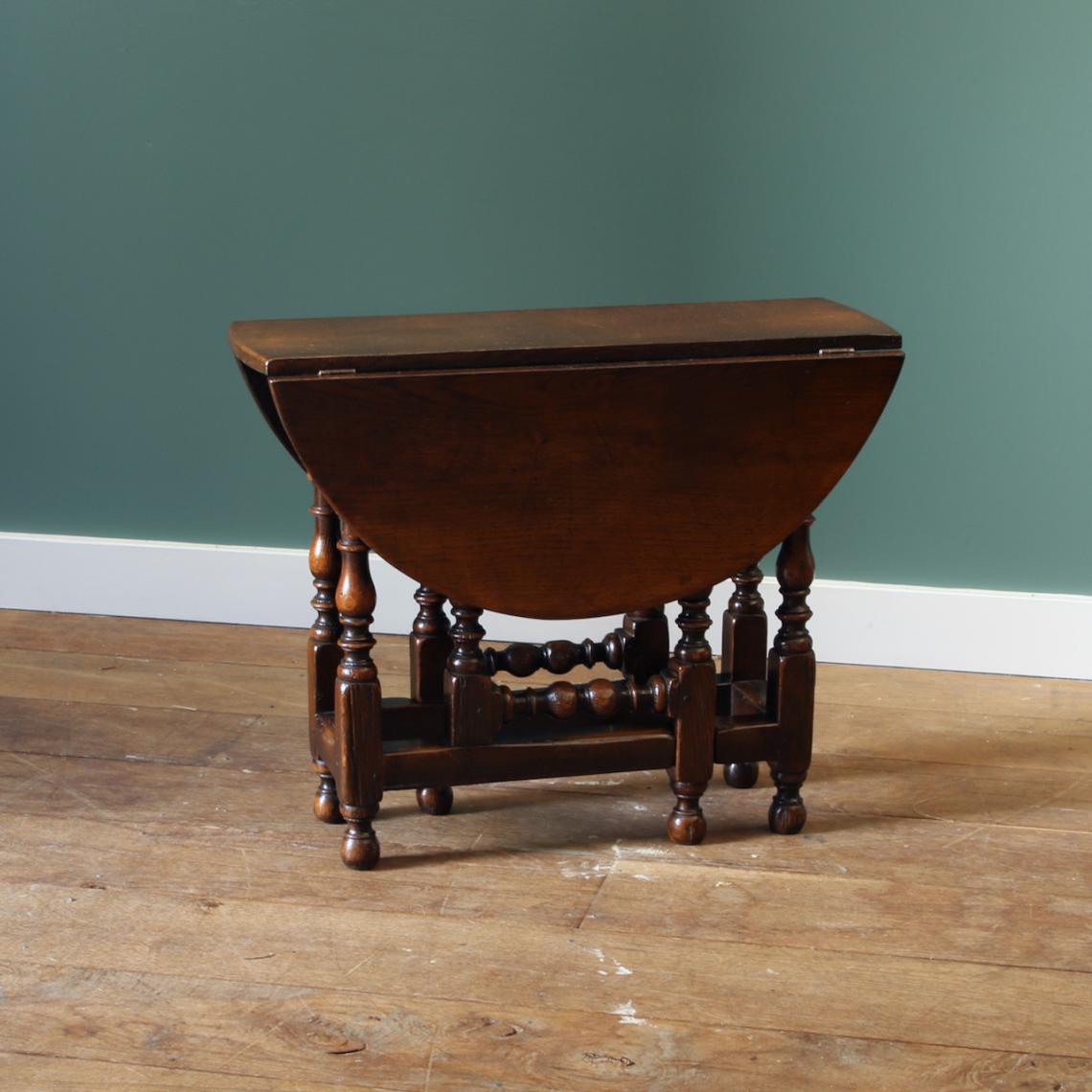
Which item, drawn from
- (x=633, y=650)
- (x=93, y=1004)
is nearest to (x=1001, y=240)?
(x=633, y=650)

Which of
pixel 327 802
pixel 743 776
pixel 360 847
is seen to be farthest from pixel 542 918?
pixel 743 776

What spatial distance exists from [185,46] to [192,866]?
60.8 inches

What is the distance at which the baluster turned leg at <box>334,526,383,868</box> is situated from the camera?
2.00 meters

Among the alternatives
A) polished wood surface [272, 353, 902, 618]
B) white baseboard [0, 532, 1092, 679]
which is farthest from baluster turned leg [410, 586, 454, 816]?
white baseboard [0, 532, 1092, 679]

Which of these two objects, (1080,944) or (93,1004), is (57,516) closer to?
(93,1004)

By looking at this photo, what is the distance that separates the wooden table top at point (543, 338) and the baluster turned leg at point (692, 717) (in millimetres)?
340

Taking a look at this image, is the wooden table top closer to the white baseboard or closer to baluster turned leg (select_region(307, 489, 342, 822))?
baluster turned leg (select_region(307, 489, 342, 822))

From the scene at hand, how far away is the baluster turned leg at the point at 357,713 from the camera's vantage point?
200cm

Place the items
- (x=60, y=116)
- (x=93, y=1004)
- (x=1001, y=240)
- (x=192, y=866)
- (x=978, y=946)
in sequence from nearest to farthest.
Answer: (x=93, y=1004), (x=978, y=946), (x=192, y=866), (x=1001, y=240), (x=60, y=116)

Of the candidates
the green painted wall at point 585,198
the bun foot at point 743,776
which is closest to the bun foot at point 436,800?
the bun foot at point 743,776

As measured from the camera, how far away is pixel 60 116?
114 inches

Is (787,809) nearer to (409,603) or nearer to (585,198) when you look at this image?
(409,603)

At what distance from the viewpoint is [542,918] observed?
1.92 m

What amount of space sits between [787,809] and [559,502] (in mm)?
564
